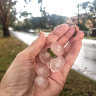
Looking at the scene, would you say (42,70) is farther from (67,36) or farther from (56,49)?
(67,36)

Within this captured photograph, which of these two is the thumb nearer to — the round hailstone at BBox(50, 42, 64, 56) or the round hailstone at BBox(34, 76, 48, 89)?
the round hailstone at BBox(50, 42, 64, 56)

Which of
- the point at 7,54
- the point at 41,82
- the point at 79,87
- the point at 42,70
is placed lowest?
the point at 7,54

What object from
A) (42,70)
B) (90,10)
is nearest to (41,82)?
(42,70)

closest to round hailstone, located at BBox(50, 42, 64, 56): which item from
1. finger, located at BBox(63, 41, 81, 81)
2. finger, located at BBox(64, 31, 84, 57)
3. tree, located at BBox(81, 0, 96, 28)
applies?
finger, located at BBox(63, 41, 81, 81)

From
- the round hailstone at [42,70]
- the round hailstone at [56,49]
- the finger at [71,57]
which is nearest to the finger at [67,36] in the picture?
the finger at [71,57]

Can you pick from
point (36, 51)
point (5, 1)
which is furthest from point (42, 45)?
point (5, 1)

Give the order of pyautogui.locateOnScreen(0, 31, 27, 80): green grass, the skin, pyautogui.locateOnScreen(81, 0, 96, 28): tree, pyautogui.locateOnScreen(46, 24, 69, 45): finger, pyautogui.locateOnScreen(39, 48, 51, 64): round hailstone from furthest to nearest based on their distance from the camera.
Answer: pyautogui.locateOnScreen(81, 0, 96, 28): tree, pyautogui.locateOnScreen(0, 31, 27, 80): green grass, pyautogui.locateOnScreen(46, 24, 69, 45): finger, pyautogui.locateOnScreen(39, 48, 51, 64): round hailstone, the skin

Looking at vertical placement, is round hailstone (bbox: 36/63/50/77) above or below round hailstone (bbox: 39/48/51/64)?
below
